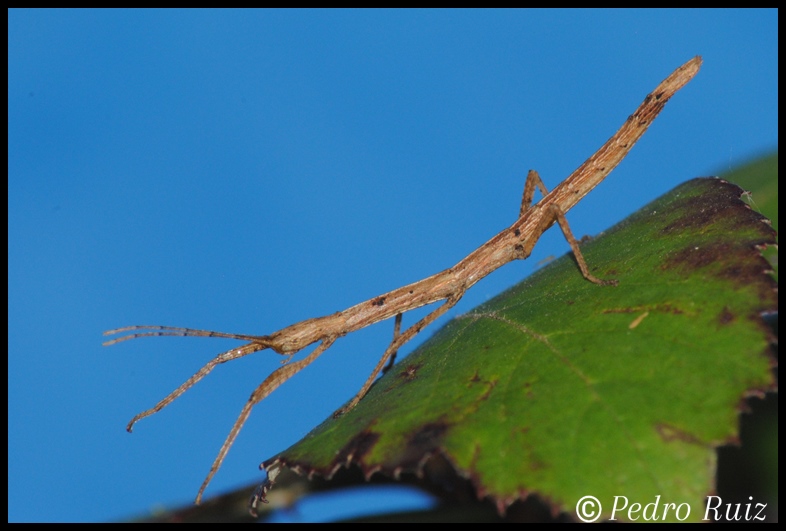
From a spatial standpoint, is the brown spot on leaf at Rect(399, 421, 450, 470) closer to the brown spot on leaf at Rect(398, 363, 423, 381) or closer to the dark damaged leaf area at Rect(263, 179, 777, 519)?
the dark damaged leaf area at Rect(263, 179, 777, 519)

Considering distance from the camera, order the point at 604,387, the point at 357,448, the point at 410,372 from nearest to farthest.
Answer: the point at 604,387 < the point at 357,448 < the point at 410,372

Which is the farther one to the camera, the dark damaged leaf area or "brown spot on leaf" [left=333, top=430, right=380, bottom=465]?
"brown spot on leaf" [left=333, top=430, right=380, bottom=465]

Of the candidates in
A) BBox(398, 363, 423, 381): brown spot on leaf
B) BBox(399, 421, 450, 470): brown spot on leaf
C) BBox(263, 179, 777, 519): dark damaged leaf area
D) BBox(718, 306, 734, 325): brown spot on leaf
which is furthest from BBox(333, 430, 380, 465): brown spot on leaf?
BBox(718, 306, 734, 325): brown spot on leaf

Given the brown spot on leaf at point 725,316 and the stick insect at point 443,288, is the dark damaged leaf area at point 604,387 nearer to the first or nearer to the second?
the brown spot on leaf at point 725,316

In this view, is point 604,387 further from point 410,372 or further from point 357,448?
point 410,372

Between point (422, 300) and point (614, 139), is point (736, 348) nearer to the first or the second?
point (422, 300)

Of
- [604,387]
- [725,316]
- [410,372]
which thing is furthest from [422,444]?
[725,316]

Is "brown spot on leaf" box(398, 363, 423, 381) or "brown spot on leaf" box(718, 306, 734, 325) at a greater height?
"brown spot on leaf" box(398, 363, 423, 381)
